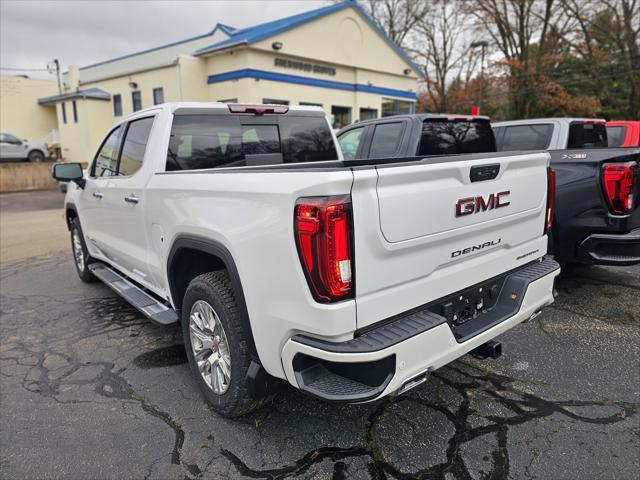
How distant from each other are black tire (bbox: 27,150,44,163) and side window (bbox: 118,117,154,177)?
24.4 metres

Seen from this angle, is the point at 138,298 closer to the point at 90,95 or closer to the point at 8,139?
the point at 90,95

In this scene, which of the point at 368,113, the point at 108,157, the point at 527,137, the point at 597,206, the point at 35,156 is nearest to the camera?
the point at 597,206

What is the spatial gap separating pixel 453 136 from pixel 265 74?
15.3m

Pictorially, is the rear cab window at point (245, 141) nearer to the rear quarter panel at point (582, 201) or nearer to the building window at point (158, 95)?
the rear quarter panel at point (582, 201)

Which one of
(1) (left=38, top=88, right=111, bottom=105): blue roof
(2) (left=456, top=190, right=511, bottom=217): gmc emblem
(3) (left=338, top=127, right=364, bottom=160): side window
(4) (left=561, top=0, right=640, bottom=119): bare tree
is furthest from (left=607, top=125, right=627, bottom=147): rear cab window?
(1) (left=38, top=88, right=111, bottom=105): blue roof

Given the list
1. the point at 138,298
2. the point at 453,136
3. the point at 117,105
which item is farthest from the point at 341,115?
the point at 138,298

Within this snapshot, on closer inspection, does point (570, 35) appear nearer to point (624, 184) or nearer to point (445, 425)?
point (624, 184)

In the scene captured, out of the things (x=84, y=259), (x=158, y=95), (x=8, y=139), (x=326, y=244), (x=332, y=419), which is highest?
(x=158, y=95)

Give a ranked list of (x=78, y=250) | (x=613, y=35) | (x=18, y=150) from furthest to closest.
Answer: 1. (x=613, y=35)
2. (x=18, y=150)
3. (x=78, y=250)

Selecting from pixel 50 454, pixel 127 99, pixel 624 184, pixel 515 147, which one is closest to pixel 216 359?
pixel 50 454

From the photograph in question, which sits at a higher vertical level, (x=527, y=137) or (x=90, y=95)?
(x=90, y=95)

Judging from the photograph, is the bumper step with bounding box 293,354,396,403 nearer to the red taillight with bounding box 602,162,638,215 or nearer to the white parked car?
the red taillight with bounding box 602,162,638,215

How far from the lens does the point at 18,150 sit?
23797 millimetres

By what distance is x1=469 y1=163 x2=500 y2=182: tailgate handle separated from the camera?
244 cm
